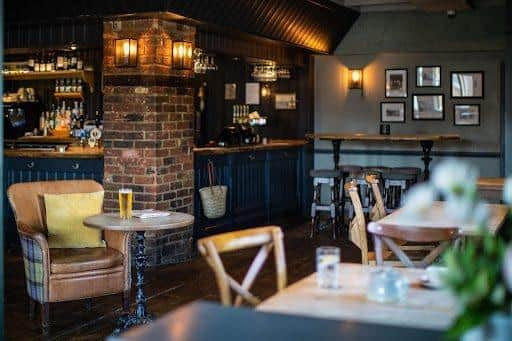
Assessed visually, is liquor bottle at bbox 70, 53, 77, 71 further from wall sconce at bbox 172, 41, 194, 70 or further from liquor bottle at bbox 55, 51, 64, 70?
wall sconce at bbox 172, 41, 194, 70

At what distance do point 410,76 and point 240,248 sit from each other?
8326 mm

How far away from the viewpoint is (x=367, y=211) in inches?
376

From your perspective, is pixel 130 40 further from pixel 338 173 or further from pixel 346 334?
pixel 346 334

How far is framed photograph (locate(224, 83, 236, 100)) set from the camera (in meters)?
12.3

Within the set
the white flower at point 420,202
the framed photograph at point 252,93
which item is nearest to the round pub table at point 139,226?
the white flower at point 420,202

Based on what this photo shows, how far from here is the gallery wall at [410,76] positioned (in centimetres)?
1045

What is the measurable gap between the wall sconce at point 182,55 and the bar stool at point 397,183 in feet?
9.87

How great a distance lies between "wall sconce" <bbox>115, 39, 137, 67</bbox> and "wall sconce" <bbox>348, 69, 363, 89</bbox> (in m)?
4.75

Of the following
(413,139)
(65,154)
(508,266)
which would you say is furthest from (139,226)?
(413,139)

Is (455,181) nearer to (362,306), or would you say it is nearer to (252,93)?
(362,306)

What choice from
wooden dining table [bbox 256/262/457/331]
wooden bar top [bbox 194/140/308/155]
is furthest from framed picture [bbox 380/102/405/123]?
wooden dining table [bbox 256/262/457/331]

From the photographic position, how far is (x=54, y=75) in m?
11.1

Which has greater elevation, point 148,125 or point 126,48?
point 126,48

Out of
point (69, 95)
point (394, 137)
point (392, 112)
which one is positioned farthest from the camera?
point (69, 95)
